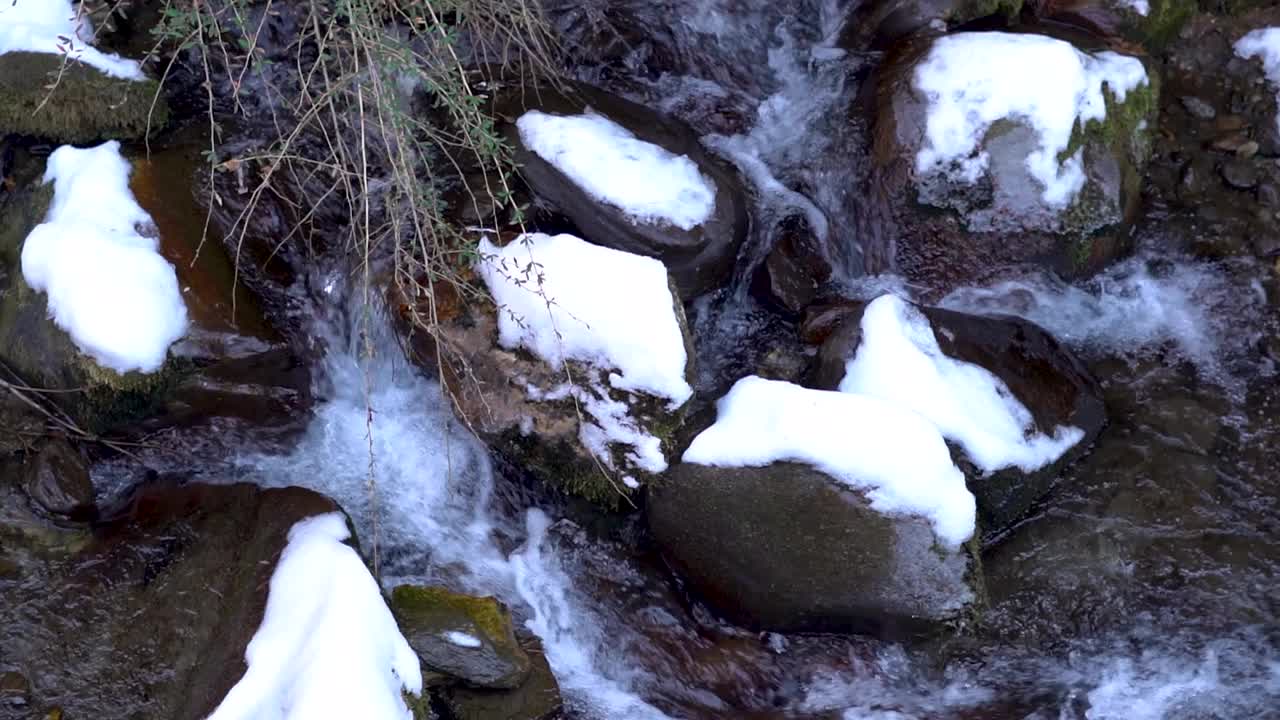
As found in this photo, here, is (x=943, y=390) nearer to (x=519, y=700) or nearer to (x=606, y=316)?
(x=606, y=316)

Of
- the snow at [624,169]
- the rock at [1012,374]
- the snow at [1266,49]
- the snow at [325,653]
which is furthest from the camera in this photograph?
the snow at [1266,49]

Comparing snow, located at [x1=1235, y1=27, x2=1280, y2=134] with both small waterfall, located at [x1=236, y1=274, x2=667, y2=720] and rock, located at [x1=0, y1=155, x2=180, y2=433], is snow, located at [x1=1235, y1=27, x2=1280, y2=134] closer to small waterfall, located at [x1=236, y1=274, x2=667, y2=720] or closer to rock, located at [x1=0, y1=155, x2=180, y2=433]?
small waterfall, located at [x1=236, y1=274, x2=667, y2=720]

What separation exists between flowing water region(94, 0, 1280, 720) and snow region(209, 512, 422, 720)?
28cm

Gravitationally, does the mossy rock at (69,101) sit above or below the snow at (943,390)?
above

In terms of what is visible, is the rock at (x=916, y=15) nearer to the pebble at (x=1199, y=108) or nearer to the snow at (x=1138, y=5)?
the snow at (x=1138, y=5)

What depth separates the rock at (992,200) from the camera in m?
3.84

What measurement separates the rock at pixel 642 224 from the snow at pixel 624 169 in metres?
0.03

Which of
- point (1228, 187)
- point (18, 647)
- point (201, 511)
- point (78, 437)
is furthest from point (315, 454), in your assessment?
point (1228, 187)

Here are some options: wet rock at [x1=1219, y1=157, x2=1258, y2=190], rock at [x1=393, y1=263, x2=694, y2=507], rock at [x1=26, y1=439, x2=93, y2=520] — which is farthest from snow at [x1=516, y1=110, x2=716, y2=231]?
wet rock at [x1=1219, y1=157, x2=1258, y2=190]

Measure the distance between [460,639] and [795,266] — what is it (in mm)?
1996

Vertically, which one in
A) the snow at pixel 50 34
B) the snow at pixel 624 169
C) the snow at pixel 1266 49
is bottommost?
the snow at pixel 624 169

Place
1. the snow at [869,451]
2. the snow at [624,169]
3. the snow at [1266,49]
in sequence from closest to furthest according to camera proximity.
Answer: the snow at [869,451], the snow at [624,169], the snow at [1266,49]

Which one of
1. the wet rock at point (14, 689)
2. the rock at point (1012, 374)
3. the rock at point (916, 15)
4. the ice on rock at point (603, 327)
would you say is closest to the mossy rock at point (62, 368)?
the wet rock at point (14, 689)

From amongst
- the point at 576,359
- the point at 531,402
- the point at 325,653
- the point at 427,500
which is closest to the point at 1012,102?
the point at 576,359
